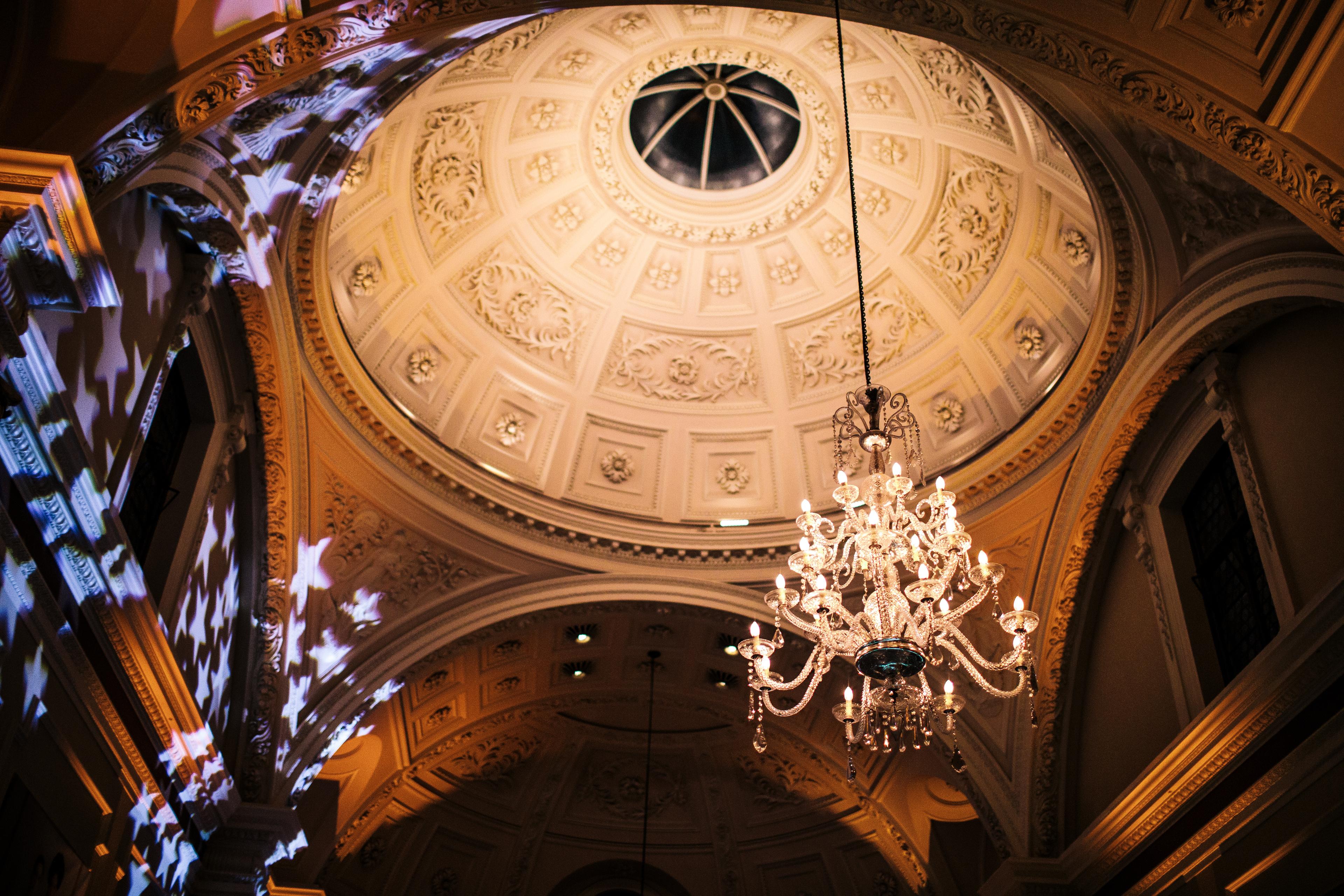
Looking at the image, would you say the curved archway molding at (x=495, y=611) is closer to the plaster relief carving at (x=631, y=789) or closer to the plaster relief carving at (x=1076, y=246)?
the plaster relief carving at (x=631, y=789)

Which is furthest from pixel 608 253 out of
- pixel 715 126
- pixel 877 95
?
pixel 877 95

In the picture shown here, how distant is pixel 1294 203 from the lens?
5824 millimetres

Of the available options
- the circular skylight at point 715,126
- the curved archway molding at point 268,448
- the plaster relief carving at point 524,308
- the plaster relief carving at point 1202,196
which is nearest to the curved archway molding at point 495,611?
the curved archway molding at point 268,448

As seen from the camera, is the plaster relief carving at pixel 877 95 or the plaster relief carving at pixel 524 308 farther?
the plaster relief carving at pixel 524 308

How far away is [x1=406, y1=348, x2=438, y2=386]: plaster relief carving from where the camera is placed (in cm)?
1279

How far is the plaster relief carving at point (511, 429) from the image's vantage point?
1352 cm

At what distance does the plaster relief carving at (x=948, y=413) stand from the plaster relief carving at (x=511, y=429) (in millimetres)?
5064

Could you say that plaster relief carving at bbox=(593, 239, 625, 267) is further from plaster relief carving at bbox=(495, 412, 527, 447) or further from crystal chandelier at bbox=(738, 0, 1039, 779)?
crystal chandelier at bbox=(738, 0, 1039, 779)

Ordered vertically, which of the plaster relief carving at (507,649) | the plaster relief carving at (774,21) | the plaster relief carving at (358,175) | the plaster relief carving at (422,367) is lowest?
the plaster relief carving at (507,649)

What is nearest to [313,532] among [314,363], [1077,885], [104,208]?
[314,363]

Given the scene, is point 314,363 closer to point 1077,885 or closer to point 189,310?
point 189,310

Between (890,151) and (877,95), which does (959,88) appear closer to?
(877,95)

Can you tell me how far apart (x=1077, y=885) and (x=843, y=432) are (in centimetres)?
567

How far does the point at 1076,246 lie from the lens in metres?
11.2
